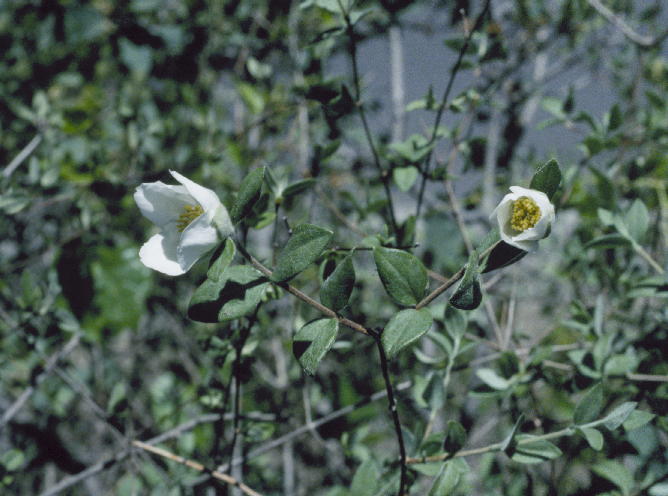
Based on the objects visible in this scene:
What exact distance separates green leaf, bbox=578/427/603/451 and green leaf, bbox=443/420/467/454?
14 centimetres

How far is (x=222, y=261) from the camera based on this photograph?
1.67ft

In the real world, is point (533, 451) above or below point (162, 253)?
below

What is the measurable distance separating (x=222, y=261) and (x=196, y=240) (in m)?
0.03

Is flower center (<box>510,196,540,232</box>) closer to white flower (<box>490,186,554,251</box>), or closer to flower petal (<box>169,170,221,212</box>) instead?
white flower (<box>490,186,554,251</box>)

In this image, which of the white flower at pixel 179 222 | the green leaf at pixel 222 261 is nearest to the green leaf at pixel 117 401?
the white flower at pixel 179 222

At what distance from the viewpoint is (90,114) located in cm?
163

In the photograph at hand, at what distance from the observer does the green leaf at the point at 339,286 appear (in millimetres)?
527

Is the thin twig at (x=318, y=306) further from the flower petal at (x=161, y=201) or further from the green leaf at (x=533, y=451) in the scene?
the green leaf at (x=533, y=451)

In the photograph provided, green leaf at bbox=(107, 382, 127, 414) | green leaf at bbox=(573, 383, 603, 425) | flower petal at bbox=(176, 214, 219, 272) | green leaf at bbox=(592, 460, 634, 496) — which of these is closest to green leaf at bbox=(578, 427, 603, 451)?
green leaf at bbox=(573, 383, 603, 425)

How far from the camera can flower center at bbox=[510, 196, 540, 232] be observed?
548mm

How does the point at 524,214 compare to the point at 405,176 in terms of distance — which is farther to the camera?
the point at 405,176

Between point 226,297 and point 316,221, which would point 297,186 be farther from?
point 316,221

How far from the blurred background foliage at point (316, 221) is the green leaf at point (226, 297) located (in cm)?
16

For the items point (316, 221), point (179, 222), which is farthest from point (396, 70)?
point (179, 222)
